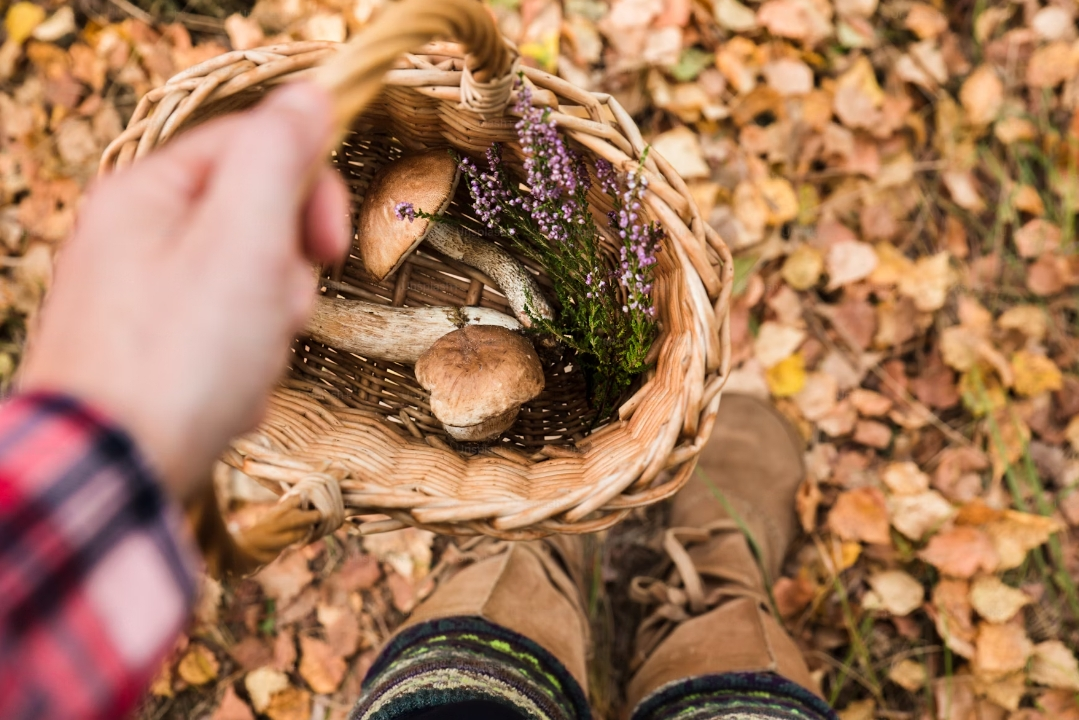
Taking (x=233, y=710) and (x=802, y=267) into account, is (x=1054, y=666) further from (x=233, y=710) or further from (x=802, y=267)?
(x=233, y=710)

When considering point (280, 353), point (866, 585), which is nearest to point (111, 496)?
point (280, 353)

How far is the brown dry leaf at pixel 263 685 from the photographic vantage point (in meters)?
1.55

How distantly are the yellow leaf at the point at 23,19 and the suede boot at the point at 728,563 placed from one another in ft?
6.66

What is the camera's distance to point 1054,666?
4.98ft

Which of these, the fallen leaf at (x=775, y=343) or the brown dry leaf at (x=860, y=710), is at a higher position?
the fallen leaf at (x=775, y=343)

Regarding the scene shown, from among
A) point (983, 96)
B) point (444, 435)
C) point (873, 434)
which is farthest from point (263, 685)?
point (983, 96)

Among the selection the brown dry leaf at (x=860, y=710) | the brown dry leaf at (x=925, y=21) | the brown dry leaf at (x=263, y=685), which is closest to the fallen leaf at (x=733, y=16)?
the brown dry leaf at (x=925, y=21)

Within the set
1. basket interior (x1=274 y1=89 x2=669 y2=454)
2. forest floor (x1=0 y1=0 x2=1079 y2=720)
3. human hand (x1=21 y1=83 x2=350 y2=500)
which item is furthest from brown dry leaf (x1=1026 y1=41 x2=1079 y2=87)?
human hand (x1=21 y1=83 x2=350 y2=500)

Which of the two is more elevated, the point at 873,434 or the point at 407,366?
the point at 407,366

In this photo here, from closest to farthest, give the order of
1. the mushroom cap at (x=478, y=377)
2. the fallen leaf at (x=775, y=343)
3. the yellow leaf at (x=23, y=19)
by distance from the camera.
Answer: the mushroom cap at (x=478, y=377)
the fallen leaf at (x=775, y=343)
the yellow leaf at (x=23, y=19)

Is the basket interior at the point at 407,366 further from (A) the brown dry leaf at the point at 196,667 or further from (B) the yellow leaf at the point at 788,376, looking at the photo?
(A) the brown dry leaf at the point at 196,667

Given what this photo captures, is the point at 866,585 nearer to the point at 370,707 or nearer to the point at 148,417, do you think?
the point at 370,707

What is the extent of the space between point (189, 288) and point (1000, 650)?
67.5 inches

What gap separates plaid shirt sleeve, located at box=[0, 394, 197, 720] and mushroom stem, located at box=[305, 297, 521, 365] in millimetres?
809
